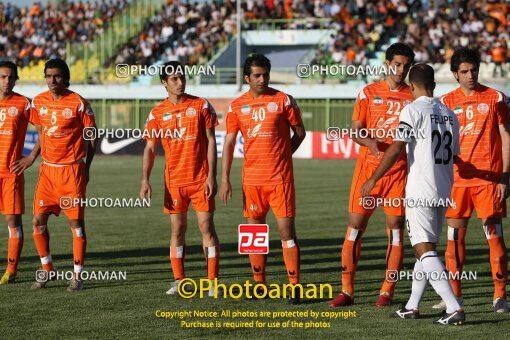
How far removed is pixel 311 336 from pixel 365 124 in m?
2.42

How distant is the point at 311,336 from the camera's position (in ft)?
26.1

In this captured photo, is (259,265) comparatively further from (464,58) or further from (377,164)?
(464,58)

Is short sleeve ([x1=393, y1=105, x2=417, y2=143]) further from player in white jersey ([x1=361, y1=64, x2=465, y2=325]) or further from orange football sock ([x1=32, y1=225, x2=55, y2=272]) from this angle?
orange football sock ([x1=32, y1=225, x2=55, y2=272])

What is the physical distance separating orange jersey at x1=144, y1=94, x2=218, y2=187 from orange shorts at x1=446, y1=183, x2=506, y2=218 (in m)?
2.54

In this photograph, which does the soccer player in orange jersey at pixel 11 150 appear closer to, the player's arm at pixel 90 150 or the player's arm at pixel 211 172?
the player's arm at pixel 90 150

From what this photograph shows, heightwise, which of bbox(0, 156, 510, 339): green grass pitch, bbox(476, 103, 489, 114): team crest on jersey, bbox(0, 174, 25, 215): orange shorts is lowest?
bbox(0, 156, 510, 339): green grass pitch

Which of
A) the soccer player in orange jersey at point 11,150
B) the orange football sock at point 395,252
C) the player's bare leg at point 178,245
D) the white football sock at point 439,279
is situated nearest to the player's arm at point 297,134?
the orange football sock at point 395,252

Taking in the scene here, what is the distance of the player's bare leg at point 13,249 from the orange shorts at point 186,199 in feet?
6.47

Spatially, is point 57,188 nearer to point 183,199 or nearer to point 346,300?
point 183,199

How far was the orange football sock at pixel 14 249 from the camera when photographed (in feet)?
36.7

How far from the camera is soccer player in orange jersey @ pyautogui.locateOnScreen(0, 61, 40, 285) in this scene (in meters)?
11.2

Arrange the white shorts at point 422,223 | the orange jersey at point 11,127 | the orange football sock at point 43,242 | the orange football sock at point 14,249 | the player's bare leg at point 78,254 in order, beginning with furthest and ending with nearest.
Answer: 1. the orange jersey at point 11,127
2. the orange football sock at point 14,249
3. the orange football sock at point 43,242
4. the player's bare leg at point 78,254
5. the white shorts at point 422,223

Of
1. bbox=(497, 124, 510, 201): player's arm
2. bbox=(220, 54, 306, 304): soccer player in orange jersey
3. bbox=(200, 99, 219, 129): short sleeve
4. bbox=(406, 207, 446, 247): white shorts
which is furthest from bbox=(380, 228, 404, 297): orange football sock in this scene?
bbox=(200, 99, 219, 129): short sleeve

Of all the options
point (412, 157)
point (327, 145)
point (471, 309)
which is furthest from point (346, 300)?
point (327, 145)
